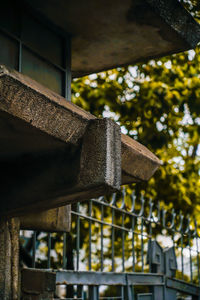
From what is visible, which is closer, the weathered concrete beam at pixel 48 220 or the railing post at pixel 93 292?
the weathered concrete beam at pixel 48 220

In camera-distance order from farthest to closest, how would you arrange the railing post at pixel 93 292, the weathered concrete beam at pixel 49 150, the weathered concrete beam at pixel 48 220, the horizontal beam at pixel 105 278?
the railing post at pixel 93 292, the horizontal beam at pixel 105 278, the weathered concrete beam at pixel 48 220, the weathered concrete beam at pixel 49 150

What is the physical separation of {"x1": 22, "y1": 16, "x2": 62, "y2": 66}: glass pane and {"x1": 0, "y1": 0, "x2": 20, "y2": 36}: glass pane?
0.18ft

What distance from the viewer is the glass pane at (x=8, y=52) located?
2.38m

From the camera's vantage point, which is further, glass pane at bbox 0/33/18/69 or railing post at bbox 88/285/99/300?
railing post at bbox 88/285/99/300

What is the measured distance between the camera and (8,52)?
2406 mm

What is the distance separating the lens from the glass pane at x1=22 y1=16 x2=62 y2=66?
2566mm

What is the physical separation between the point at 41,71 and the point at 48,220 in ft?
2.59

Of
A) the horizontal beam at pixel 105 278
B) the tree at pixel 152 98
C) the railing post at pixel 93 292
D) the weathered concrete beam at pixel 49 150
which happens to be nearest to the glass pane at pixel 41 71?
the weathered concrete beam at pixel 49 150

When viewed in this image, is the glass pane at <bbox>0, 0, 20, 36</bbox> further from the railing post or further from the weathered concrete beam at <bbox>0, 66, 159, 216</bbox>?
the railing post

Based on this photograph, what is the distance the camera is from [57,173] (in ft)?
7.61

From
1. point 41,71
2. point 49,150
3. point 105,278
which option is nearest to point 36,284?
point 49,150

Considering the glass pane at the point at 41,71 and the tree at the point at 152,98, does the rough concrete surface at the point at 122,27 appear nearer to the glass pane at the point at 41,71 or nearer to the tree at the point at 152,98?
the glass pane at the point at 41,71

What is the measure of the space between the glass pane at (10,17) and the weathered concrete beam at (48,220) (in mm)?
920

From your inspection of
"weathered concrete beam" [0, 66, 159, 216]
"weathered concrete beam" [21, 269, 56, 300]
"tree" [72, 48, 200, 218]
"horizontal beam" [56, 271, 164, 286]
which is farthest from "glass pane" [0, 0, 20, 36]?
"tree" [72, 48, 200, 218]
